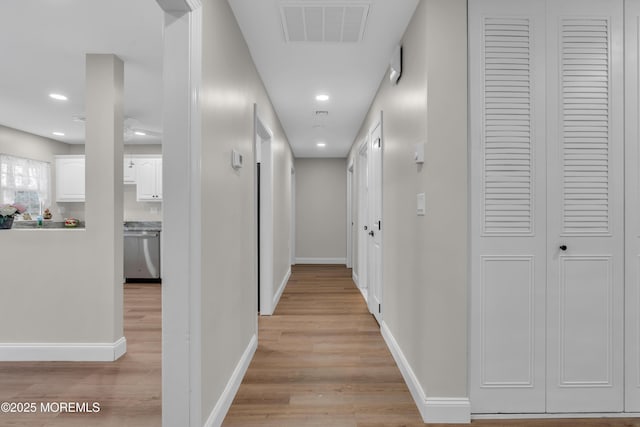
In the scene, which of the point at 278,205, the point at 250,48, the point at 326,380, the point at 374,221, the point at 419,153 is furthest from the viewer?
the point at 278,205

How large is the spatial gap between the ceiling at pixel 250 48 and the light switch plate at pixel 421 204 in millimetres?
1217

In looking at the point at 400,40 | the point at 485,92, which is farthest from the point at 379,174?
the point at 485,92

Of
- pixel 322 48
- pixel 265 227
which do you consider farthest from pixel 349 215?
pixel 322 48

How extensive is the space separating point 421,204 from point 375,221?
5.88 ft

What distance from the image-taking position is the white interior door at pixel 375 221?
11.5ft

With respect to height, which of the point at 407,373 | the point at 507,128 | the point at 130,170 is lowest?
the point at 407,373

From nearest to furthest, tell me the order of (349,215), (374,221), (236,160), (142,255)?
(236,160), (374,221), (142,255), (349,215)

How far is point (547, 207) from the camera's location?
1.94m

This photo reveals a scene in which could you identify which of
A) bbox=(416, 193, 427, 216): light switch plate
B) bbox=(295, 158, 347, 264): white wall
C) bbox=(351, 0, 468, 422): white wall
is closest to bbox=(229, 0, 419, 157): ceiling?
bbox=(351, 0, 468, 422): white wall

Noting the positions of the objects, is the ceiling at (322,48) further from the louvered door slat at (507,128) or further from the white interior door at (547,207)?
the white interior door at (547,207)

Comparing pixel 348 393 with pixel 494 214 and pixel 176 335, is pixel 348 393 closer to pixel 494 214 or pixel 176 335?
pixel 176 335

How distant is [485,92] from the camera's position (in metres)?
1.93

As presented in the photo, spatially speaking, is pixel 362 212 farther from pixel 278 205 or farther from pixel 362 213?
pixel 278 205

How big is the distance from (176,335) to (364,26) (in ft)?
7.43
